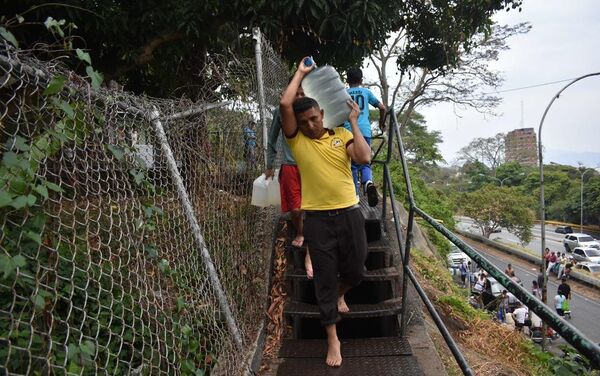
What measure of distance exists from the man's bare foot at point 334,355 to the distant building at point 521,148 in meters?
73.2

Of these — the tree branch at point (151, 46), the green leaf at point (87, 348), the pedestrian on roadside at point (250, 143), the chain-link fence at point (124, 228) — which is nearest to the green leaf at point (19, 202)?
the chain-link fence at point (124, 228)

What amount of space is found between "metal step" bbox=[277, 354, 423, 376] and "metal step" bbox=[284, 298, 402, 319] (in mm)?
341

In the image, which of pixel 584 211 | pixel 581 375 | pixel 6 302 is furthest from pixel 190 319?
pixel 584 211

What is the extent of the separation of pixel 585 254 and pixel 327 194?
36.4 meters

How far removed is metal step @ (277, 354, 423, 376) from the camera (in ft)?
8.97

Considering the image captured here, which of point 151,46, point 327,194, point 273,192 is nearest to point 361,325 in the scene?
point 273,192

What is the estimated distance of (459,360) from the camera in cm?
186

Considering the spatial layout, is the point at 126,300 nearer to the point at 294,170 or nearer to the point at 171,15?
the point at 294,170

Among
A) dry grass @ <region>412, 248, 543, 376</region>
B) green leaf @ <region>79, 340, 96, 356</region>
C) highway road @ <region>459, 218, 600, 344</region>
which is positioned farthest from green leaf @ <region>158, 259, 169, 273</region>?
highway road @ <region>459, 218, 600, 344</region>

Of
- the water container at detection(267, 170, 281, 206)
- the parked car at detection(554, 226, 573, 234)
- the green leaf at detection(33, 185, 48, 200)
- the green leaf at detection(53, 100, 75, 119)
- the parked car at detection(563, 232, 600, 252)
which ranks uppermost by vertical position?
the green leaf at detection(53, 100, 75, 119)

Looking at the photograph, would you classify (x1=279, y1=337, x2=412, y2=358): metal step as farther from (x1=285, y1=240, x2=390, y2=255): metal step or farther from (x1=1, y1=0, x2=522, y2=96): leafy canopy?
(x1=1, y1=0, x2=522, y2=96): leafy canopy

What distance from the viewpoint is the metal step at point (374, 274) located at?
3445 mm

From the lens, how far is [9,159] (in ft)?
3.68

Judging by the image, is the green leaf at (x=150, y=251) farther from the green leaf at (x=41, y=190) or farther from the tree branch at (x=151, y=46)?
the tree branch at (x=151, y=46)
